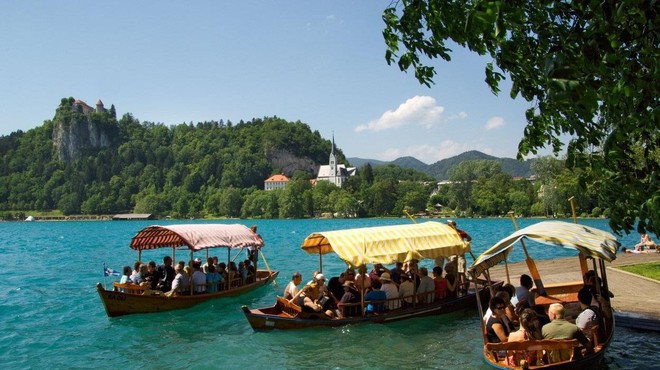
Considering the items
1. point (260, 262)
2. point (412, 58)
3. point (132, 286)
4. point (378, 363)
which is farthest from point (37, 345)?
point (260, 262)

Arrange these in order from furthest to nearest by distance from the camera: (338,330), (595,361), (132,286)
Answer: (132,286) → (338,330) → (595,361)

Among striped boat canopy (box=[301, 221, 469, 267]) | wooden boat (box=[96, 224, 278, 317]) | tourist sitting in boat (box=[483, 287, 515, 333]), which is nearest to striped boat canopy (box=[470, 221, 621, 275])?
tourist sitting in boat (box=[483, 287, 515, 333])

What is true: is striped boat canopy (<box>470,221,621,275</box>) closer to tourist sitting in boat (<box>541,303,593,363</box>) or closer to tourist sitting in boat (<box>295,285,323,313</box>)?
tourist sitting in boat (<box>541,303,593,363</box>)

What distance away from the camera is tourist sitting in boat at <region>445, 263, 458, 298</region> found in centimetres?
1983

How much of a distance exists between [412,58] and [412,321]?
11457 mm

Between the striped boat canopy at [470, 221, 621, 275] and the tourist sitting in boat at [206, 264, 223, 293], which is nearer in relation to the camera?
the striped boat canopy at [470, 221, 621, 275]

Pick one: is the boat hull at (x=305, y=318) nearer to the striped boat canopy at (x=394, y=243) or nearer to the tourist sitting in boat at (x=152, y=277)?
the striped boat canopy at (x=394, y=243)

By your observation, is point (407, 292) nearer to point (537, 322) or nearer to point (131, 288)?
point (537, 322)

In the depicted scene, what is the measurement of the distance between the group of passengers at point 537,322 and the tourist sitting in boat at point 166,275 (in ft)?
44.5

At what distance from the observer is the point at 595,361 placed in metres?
11.6

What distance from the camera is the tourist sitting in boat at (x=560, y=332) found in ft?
36.5

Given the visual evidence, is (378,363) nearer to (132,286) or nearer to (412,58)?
(412,58)

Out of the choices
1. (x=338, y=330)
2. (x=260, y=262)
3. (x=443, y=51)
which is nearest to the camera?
(x=443, y=51)

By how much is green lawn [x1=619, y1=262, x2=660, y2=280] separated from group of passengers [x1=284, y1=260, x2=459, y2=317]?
338 inches
